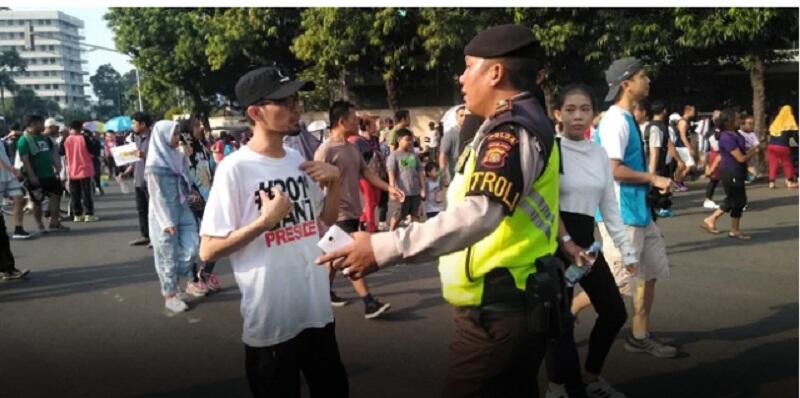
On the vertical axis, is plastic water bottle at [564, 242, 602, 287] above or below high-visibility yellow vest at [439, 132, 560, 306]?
below

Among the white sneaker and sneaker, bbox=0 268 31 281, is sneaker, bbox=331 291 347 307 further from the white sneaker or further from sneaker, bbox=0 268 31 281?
sneaker, bbox=0 268 31 281

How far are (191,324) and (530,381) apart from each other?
383cm

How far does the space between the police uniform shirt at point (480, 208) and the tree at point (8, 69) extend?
265 feet

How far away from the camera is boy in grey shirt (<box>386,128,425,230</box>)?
340 inches

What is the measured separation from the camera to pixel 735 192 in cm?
830

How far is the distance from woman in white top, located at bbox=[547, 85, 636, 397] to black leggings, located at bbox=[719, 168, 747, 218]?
528cm

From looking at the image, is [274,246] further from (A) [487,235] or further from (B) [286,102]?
(A) [487,235]

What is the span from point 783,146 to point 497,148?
507 inches

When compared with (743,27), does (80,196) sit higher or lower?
lower

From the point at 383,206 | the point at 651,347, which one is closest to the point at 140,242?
the point at 383,206

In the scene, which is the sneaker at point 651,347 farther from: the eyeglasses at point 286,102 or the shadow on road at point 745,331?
the eyeglasses at point 286,102

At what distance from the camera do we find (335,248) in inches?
80.2

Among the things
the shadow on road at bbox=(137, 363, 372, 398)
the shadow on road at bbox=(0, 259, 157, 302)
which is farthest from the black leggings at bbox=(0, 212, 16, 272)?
the shadow on road at bbox=(137, 363, 372, 398)

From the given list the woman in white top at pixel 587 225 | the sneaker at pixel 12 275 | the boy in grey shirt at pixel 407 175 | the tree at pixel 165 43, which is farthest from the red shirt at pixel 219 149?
the tree at pixel 165 43
